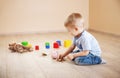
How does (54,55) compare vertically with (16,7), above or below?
below

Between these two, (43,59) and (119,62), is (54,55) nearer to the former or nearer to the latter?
(43,59)

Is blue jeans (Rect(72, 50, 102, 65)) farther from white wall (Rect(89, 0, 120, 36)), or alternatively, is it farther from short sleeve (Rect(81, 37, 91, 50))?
white wall (Rect(89, 0, 120, 36))

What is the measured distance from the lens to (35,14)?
411 cm

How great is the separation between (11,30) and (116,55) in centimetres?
248

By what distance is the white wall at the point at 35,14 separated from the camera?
3.98 m

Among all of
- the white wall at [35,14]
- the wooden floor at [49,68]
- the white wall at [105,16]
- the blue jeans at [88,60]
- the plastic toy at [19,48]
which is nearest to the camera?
the wooden floor at [49,68]

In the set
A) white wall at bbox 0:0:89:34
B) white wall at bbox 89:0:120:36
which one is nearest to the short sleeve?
white wall at bbox 89:0:120:36

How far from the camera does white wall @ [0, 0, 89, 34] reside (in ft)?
13.0

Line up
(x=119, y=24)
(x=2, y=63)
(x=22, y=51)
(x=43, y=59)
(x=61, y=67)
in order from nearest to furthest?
1. (x=61, y=67)
2. (x=2, y=63)
3. (x=43, y=59)
4. (x=22, y=51)
5. (x=119, y=24)

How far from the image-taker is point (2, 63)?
6.15ft

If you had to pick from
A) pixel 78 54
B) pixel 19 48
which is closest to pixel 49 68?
pixel 78 54

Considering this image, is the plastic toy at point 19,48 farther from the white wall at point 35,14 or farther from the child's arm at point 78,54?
the white wall at point 35,14

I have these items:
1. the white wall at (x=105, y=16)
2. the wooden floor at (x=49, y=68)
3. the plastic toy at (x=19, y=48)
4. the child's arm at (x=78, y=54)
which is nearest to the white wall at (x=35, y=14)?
the white wall at (x=105, y=16)

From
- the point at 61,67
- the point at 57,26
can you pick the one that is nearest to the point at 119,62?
the point at 61,67
